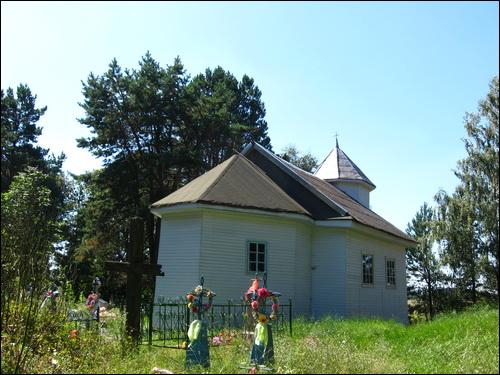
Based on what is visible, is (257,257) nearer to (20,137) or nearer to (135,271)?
(135,271)

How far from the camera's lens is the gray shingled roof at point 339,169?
27609 mm

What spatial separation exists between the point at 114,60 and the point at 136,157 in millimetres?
7773

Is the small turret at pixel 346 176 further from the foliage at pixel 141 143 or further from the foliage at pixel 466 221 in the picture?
the foliage at pixel 141 143

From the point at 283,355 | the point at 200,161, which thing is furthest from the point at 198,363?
the point at 200,161

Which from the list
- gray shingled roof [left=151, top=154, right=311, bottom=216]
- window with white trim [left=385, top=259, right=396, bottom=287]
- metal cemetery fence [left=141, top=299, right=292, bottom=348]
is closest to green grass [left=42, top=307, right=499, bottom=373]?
metal cemetery fence [left=141, top=299, right=292, bottom=348]

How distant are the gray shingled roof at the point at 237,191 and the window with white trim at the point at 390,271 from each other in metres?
6.10

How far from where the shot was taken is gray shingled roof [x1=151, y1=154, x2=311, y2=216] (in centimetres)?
1614

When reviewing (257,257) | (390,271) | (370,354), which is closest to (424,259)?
(390,271)

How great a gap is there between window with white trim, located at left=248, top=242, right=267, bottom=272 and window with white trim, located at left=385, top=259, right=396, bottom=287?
7.13m

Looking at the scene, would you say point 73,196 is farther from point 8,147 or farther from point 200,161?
point 200,161

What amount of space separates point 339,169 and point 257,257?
12.9 meters

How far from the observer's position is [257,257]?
53.7 ft

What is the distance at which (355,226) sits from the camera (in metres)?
17.8

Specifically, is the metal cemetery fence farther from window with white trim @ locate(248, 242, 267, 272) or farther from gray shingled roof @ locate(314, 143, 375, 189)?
gray shingled roof @ locate(314, 143, 375, 189)
